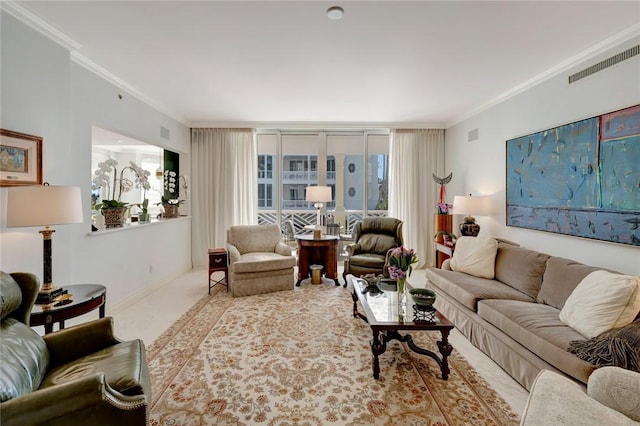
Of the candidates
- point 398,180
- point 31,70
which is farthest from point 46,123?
point 398,180

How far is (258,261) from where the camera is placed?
418 centimetres

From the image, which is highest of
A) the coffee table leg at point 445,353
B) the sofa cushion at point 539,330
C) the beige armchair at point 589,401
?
the beige armchair at point 589,401

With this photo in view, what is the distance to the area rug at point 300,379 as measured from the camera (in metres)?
1.88

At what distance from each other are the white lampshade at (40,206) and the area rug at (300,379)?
1321mm

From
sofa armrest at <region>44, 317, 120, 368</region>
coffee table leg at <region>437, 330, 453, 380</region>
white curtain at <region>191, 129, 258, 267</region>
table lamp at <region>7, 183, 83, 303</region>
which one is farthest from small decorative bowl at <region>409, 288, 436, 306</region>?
white curtain at <region>191, 129, 258, 267</region>

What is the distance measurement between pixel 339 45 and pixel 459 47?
110 cm

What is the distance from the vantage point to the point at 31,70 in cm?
237

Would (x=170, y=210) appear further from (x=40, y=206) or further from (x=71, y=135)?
(x=40, y=206)

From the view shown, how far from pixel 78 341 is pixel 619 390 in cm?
255

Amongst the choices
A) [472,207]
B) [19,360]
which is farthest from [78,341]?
[472,207]

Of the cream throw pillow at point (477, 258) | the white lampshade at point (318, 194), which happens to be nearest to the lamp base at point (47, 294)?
the white lampshade at point (318, 194)

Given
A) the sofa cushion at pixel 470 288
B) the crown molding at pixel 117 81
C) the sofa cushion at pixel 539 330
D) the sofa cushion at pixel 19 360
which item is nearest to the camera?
the sofa cushion at pixel 19 360

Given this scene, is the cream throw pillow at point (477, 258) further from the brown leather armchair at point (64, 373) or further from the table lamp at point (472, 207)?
the brown leather armchair at point (64, 373)

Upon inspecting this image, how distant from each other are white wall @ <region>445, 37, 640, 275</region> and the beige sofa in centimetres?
32
